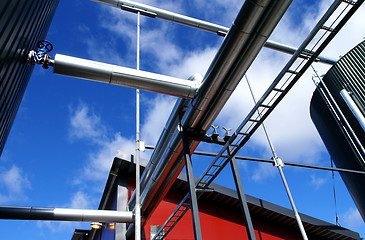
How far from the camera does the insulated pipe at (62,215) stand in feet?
23.6

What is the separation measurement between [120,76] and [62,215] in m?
4.60

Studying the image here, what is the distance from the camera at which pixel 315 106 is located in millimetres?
14758

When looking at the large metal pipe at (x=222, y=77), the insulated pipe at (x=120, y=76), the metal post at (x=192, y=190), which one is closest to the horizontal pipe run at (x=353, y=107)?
the large metal pipe at (x=222, y=77)

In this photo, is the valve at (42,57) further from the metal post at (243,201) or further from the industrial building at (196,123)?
the metal post at (243,201)

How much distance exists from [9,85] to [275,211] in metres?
11.1

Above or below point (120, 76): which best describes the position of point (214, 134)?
below

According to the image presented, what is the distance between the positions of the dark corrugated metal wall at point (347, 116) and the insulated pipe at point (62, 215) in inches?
417

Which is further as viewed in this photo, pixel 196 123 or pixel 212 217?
pixel 212 217

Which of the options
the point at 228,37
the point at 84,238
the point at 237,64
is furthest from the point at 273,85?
the point at 84,238

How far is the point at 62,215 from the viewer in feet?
24.8

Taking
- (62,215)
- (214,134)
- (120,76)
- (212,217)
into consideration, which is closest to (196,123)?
(214,134)

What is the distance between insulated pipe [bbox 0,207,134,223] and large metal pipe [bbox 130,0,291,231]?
1.40m

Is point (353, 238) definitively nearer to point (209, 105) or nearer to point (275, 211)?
point (275, 211)

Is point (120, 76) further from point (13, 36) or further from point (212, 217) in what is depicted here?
point (212, 217)
